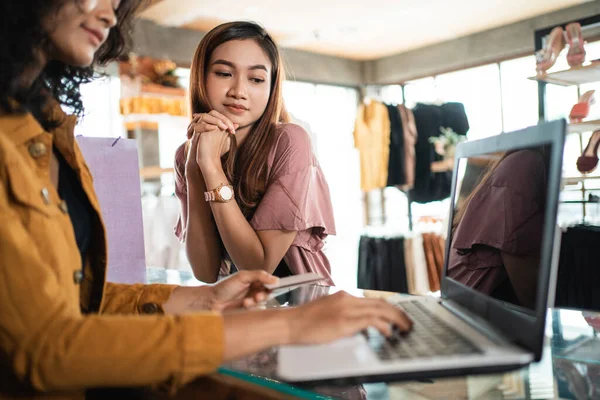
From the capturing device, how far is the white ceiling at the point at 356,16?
520 centimetres

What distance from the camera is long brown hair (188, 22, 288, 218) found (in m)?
1.53

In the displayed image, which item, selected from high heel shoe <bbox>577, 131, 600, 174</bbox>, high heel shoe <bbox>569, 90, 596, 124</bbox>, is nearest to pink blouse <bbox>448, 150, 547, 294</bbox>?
high heel shoe <bbox>577, 131, 600, 174</bbox>

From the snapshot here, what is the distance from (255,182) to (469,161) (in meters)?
0.74

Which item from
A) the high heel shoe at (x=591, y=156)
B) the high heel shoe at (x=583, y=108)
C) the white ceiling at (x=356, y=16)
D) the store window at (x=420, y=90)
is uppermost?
the white ceiling at (x=356, y=16)

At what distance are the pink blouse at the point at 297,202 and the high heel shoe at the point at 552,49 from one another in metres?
2.51

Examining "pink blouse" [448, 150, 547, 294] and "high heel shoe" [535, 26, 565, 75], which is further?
"high heel shoe" [535, 26, 565, 75]

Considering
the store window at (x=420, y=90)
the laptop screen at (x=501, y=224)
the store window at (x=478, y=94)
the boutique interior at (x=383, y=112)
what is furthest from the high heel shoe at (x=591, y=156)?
the store window at (x=420, y=90)

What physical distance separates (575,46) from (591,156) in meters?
0.70

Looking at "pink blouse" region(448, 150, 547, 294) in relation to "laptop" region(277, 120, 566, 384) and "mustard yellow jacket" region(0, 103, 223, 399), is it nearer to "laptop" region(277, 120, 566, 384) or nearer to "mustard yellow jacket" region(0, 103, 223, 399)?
"laptop" region(277, 120, 566, 384)

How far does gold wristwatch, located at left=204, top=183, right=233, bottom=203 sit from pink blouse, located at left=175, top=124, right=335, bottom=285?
10 centimetres

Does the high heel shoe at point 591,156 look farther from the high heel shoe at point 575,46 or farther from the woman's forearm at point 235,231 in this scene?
the woman's forearm at point 235,231

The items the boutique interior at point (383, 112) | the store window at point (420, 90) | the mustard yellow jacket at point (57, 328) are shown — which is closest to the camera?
the mustard yellow jacket at point (57, 328)

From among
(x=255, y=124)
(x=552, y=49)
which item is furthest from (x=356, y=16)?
(x=255, y=124)

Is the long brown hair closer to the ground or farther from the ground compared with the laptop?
farther from the ground
